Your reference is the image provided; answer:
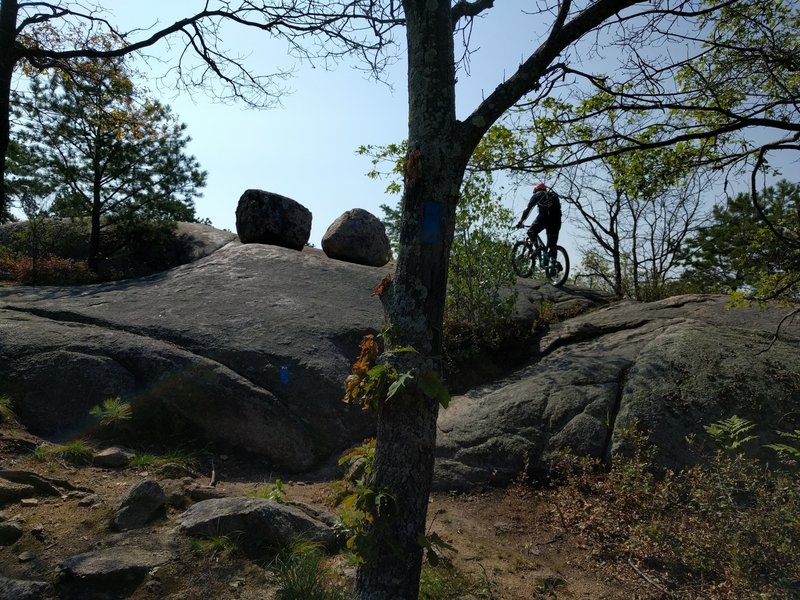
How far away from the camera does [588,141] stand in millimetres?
5668

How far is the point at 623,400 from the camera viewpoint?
6.70 metres

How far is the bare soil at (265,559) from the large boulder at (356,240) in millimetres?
6007

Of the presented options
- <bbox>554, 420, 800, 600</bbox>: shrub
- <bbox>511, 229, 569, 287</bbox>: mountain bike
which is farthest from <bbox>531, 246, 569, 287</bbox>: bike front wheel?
<bbox>554, 420, 800, 600</bbox>: shrub

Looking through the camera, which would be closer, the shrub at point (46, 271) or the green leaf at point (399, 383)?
the green leaf at point (399, 383)

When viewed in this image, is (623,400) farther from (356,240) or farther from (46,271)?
(46,271)

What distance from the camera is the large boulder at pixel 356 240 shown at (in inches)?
463

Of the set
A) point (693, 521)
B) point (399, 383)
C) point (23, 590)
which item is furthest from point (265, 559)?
point (693, 521)

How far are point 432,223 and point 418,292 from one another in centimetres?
40

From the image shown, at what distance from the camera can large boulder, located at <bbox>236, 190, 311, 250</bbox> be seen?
11.7 m

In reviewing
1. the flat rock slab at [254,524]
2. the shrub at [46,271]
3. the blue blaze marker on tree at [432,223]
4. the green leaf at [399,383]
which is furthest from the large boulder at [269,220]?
the green leaf at [399,383]

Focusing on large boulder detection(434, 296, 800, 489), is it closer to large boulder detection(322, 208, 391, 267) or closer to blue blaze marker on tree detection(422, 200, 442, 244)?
blue blaze marker on tree detection(422, 200, 442, 244)

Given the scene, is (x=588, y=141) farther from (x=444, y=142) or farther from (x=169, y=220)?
(x=169, y=220)

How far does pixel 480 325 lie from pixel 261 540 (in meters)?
5.28

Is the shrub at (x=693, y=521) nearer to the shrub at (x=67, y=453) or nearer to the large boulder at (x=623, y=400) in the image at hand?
the large boulder at (x=623, y=400)
